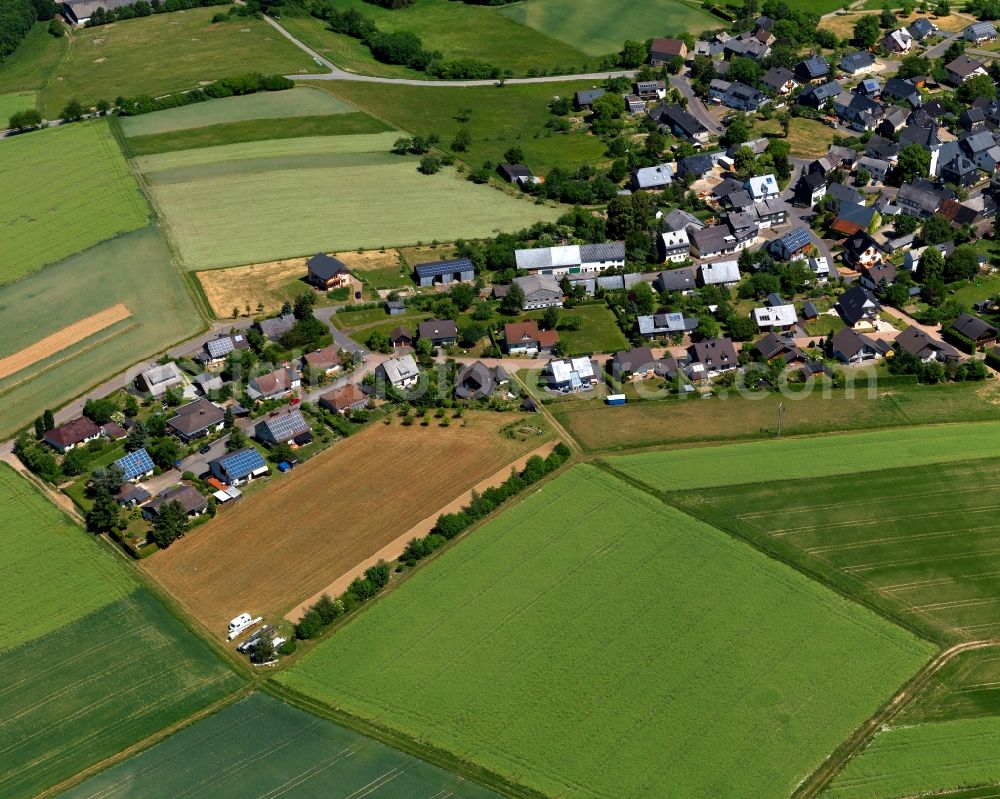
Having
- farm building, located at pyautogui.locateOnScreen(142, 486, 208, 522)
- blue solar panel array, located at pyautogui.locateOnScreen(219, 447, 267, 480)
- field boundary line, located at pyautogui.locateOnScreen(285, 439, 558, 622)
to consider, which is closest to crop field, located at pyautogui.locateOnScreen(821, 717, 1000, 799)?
field boundary line, located at pyautogui.locateOnScreen(285, 439, 558, 622)

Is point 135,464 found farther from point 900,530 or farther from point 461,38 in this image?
point 461,38

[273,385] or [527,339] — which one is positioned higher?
[273,385]

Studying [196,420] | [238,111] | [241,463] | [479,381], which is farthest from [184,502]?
[238,111]

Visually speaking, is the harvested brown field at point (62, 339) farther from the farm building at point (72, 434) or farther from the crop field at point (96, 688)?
the crop field at point (96, 688)

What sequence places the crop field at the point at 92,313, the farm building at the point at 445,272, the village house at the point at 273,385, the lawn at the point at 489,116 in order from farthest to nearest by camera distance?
the lawn at the point at 489,116
the farm building at the point at 445,272
the crop field at the point at 92,313
the village house at the point at 273,385

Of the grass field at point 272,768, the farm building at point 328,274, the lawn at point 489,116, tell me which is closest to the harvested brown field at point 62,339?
the farm building at point 328,274

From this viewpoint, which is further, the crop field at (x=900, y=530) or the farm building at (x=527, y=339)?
the farm building at (x=527, y=339)
